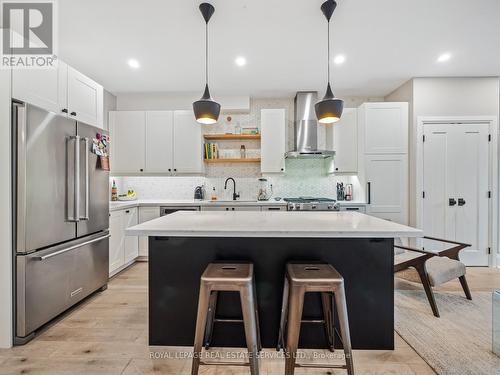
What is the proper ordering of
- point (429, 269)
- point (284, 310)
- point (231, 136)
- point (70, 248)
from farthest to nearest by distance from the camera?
point (231, 136) → point (429, 269) → point (70, 248) → point (284, 310)

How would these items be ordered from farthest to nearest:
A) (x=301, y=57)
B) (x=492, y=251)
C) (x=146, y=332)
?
1. (x=492, y=251)
2. (x=301, y=57)
3. (x=146, y=332)

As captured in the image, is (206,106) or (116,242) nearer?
(206,106)

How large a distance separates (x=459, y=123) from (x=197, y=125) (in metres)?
3.91

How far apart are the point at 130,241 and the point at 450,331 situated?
3.77m

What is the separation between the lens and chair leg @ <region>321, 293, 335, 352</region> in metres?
1.78

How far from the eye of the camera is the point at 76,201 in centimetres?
232

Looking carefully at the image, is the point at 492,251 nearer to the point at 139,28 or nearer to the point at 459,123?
the point at 459,123

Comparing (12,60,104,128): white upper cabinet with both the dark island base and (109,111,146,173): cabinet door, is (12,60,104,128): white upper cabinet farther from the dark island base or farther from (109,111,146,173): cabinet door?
the dark island base

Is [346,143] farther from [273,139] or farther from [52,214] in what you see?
[52,214]

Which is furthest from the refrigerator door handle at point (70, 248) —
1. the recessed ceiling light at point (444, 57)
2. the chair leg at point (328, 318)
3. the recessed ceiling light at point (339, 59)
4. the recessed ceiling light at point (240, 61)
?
the recessed ceiling light at point (444, 57)

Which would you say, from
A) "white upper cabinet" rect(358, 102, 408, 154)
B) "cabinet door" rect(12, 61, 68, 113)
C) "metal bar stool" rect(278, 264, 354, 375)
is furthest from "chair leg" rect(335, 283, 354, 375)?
"white upper cabinet" rect(358, 102, 408, 154)

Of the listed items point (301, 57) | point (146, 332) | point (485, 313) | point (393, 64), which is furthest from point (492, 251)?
point (146, 332)

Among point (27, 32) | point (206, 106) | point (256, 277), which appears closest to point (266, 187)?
point (206, 106)

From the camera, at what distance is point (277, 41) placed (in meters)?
2.84
